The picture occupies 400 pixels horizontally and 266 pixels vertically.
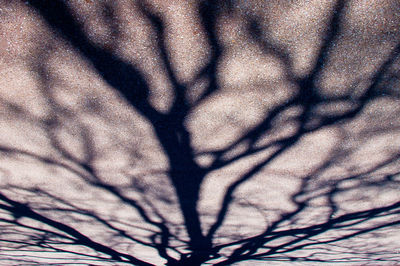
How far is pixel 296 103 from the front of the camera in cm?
202

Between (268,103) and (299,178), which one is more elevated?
(268,103)

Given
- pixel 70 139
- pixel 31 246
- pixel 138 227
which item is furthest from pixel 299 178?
pixel 31 246

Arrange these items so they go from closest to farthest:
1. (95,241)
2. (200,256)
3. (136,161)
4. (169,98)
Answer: (169,98), (136,161), (95,241), (200,256)

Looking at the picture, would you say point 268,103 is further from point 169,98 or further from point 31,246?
point 31,246

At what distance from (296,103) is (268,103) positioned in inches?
11.4

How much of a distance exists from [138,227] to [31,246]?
2217mm

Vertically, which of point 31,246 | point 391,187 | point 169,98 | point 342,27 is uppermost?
point 342,27

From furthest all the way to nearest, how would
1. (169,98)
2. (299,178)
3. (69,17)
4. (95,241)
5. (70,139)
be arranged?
(95,241), (299,178), (70,139), (169,98), (69,17)

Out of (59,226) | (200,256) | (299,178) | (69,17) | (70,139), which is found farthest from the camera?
(200,256)

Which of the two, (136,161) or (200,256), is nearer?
(136,161)

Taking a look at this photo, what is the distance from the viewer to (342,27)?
5.45 feet

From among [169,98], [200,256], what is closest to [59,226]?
[200,256]

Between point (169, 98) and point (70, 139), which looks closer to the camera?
point (169, 98)

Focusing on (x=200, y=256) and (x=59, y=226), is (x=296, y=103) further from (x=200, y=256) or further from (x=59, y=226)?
(x=59, y=226)
